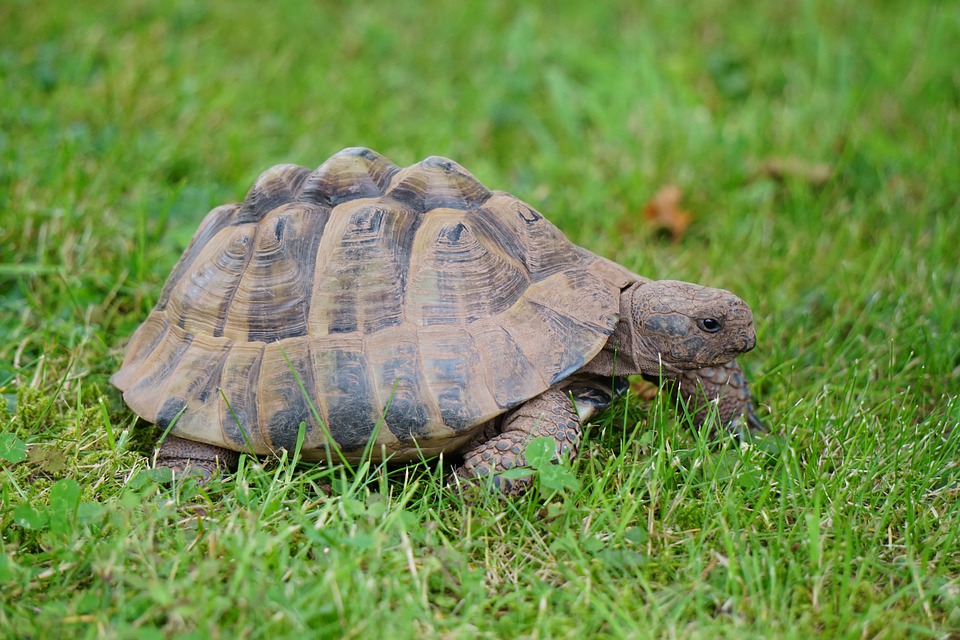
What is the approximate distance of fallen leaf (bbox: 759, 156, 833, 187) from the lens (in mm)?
4930

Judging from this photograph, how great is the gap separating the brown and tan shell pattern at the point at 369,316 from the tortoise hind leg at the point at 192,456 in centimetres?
9

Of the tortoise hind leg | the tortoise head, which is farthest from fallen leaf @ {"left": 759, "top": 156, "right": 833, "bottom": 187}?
the tortoise hind leg

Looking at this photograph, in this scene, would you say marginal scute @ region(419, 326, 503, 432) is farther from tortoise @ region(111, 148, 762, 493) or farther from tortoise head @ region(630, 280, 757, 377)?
tortoise head @ region(630, 280, 757, 377)

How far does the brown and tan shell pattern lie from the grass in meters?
0.21

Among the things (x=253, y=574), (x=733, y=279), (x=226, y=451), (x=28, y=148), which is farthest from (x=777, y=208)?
A: (x=28, y=148)

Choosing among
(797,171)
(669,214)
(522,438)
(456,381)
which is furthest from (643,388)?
(797,171)

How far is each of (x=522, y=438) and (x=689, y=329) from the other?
0.69 meters

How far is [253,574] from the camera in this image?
7.05 ft

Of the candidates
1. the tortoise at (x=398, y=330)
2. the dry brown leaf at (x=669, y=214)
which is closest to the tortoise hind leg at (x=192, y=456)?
the tortoise at (x=398, y=330)

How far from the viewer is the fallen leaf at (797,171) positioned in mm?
4930

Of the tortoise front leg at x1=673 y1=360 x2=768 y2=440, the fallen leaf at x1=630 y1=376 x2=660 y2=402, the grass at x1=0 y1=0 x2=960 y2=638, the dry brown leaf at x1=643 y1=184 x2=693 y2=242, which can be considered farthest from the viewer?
the dry brown leaf at x1=643 y1=184 x2=693 y2=242

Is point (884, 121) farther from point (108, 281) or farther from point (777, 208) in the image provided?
point (108, 281)

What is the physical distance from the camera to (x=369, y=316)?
2684 millimetres

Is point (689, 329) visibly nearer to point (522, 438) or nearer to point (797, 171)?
point (522, 438)
